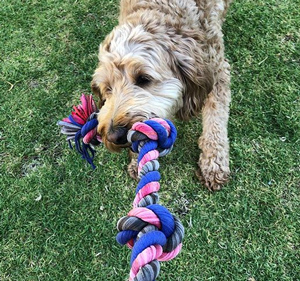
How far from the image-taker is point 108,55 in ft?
7.76

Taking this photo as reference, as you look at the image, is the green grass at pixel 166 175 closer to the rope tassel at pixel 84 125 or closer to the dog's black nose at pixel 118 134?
the rope tassel at pixel 84 125

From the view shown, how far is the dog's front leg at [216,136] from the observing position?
3006mm

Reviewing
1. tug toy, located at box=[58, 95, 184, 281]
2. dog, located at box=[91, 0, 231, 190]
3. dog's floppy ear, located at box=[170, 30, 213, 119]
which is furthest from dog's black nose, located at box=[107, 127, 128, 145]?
dog's floppy ear, located at box=[170, 30, 213, 119]

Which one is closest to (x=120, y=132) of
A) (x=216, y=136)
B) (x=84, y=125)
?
(x=84, y=125)

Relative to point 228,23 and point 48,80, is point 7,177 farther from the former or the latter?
point 228,23

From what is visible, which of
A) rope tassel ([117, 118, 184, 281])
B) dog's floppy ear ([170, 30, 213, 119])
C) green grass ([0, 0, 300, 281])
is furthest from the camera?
green grass ([0, 0, 300, 281])

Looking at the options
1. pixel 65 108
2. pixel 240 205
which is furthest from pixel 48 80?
pixel 240 205

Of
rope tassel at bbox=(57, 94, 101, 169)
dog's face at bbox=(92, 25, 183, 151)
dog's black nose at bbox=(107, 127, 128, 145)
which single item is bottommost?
rope tassel at bbox=(57, 94, 101, 169)

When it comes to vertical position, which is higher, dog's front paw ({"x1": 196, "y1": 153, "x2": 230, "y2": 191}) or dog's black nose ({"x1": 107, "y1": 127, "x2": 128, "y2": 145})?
dog's black nose ({"x1": 107, "y1": 127, "x2": 128, "y2": 145})

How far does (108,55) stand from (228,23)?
1.98 meters

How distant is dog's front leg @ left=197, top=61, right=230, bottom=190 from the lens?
301 centimetres

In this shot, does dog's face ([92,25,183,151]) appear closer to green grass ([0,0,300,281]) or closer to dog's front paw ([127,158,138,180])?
dog's front paw ([127,158,138,180])

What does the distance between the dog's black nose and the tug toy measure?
0.74 ft

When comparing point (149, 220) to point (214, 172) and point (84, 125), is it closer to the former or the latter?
point (84, 125)
